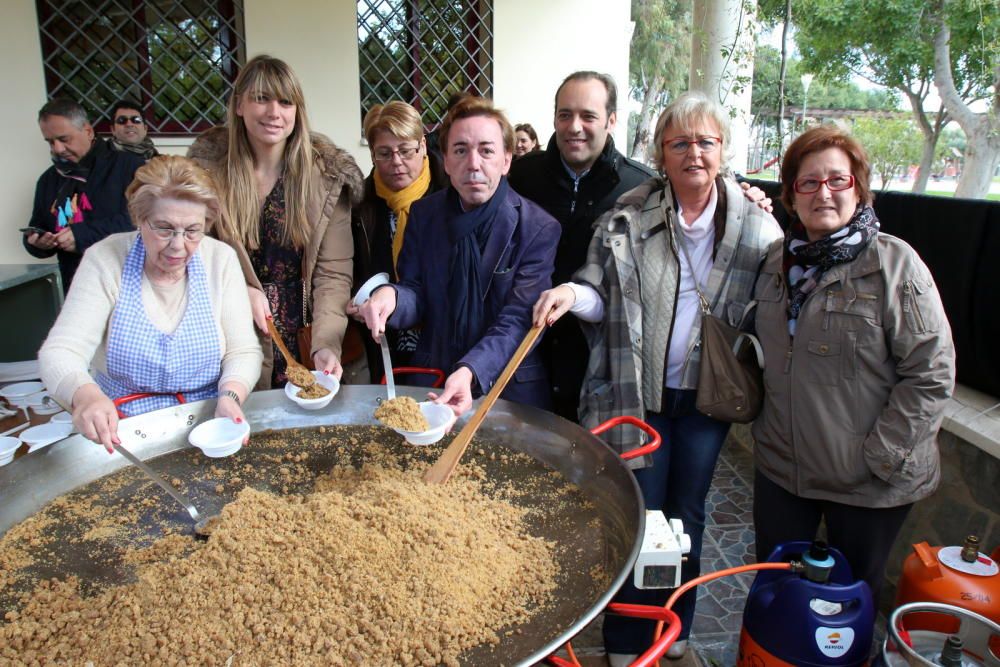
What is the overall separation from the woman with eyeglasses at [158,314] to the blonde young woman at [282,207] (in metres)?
0.21

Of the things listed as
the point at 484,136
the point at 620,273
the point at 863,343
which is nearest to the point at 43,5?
the point at 484,136

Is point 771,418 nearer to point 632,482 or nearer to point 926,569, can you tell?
point 926,569

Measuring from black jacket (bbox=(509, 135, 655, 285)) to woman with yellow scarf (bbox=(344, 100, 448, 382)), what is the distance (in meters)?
0.39

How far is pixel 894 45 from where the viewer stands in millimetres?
7758

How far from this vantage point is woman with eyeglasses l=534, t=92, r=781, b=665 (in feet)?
5.56

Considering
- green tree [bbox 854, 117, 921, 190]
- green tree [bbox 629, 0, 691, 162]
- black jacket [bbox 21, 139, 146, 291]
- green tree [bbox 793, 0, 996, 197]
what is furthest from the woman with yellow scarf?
green tree [bbox 629, 0, 691, 162]

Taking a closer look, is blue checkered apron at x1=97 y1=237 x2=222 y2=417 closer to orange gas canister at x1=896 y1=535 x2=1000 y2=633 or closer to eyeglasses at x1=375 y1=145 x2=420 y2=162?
eyeglasses at x1=375 y1=145 x2=420 y2=162

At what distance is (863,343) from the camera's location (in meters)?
1.50

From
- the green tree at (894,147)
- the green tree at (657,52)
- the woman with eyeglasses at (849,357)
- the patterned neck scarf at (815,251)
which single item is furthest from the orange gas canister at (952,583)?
the green tree at (657,52)

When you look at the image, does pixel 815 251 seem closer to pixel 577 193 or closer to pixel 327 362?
pixel 577 193

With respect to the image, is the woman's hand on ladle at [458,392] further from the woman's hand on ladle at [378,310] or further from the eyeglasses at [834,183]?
the eyeglasses at [834,183]

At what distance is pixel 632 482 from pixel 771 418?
2.17 feet

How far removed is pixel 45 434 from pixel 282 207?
1.05 meters

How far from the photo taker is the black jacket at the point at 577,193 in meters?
2.02
